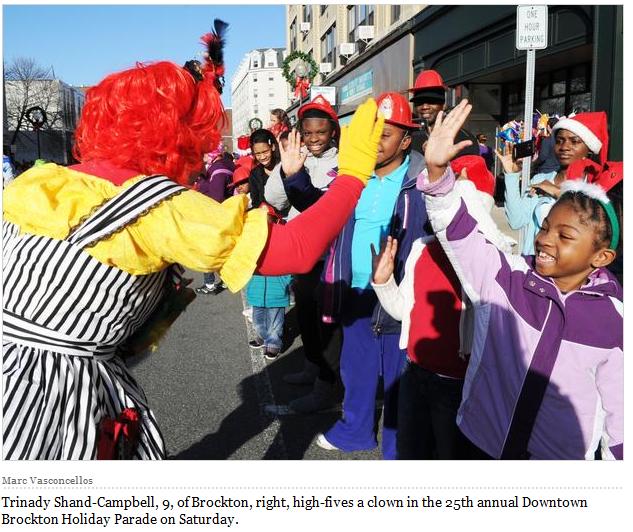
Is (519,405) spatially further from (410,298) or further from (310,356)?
(310,356)

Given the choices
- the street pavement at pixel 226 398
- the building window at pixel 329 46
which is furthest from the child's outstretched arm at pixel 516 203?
the building window at pixel 329 46

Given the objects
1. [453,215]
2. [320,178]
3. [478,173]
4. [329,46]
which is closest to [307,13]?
[329,46]

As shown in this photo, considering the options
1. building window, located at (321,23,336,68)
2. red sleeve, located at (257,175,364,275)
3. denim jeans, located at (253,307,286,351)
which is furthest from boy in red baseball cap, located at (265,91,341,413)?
building window, located at (321,23,336,68)

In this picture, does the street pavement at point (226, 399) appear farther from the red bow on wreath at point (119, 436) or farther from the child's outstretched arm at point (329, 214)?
the child's outstretched arm at point (329, 214)

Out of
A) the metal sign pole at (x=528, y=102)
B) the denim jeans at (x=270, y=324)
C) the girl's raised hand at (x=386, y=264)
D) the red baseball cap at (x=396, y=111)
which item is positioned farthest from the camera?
the metal sign pole at (x=528, y=102)

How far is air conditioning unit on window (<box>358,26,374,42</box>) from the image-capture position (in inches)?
671

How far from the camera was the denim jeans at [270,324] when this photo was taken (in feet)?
14.5

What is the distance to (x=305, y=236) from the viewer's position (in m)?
1.35

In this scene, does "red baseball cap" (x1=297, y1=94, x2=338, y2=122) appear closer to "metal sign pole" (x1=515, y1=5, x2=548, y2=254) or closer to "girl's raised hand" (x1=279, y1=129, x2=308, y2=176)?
"girl's raised hand" (x1=279, y1=129, x2=308, y2=176)

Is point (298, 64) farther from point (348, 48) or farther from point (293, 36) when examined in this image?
point (293, 36)

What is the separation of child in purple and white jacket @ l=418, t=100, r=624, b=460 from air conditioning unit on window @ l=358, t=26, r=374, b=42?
1700cm

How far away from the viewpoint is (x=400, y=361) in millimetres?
2748

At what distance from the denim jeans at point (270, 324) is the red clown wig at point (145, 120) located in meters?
3.04

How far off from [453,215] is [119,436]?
3.64 feet
